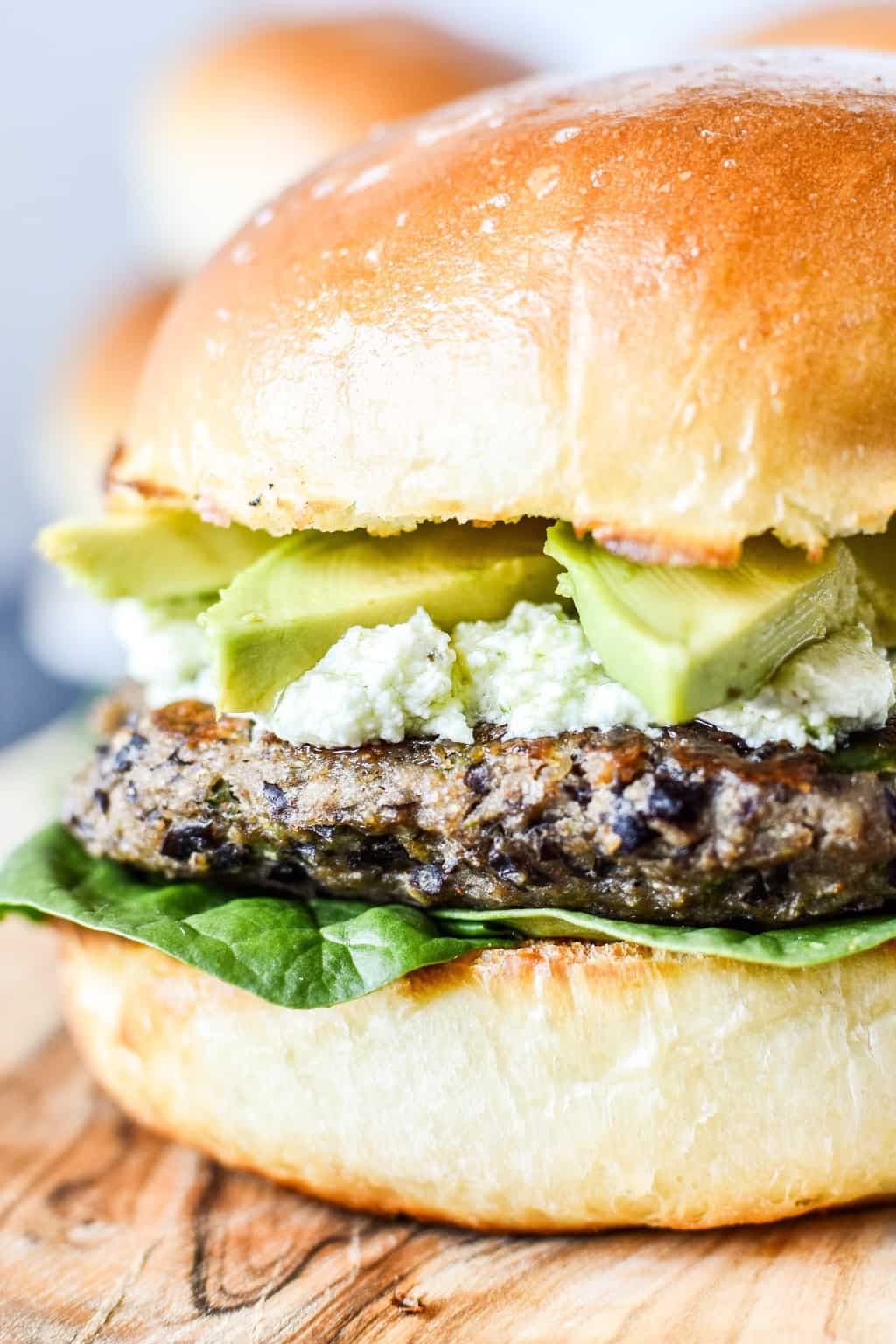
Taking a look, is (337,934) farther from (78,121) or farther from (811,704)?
(78,121)

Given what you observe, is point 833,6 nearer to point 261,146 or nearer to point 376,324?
point 261,146

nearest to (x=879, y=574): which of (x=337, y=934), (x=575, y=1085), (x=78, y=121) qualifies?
(x=575, y=1085)

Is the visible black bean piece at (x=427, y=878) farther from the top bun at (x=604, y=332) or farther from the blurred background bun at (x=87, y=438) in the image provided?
the blurred background bun at (x=87, y=438)

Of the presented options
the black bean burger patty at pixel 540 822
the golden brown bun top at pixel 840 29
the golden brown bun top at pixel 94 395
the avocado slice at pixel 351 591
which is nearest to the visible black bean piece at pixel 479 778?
the black bean burger patty at pixel 540 822

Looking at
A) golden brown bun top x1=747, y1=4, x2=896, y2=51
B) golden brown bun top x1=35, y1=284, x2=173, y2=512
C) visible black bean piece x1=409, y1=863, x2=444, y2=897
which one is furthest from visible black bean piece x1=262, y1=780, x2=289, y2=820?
golden brown bun top x1=35, y1=284, x2=173, y2=512

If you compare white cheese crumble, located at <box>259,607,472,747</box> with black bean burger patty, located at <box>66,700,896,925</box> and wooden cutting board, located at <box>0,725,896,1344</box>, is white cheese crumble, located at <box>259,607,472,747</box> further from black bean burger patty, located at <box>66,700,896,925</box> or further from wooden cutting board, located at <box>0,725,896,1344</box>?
wooden cutting board, located at <box>0,725,896,1344</box>

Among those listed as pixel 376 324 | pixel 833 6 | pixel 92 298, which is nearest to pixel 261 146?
pixel 833 6
